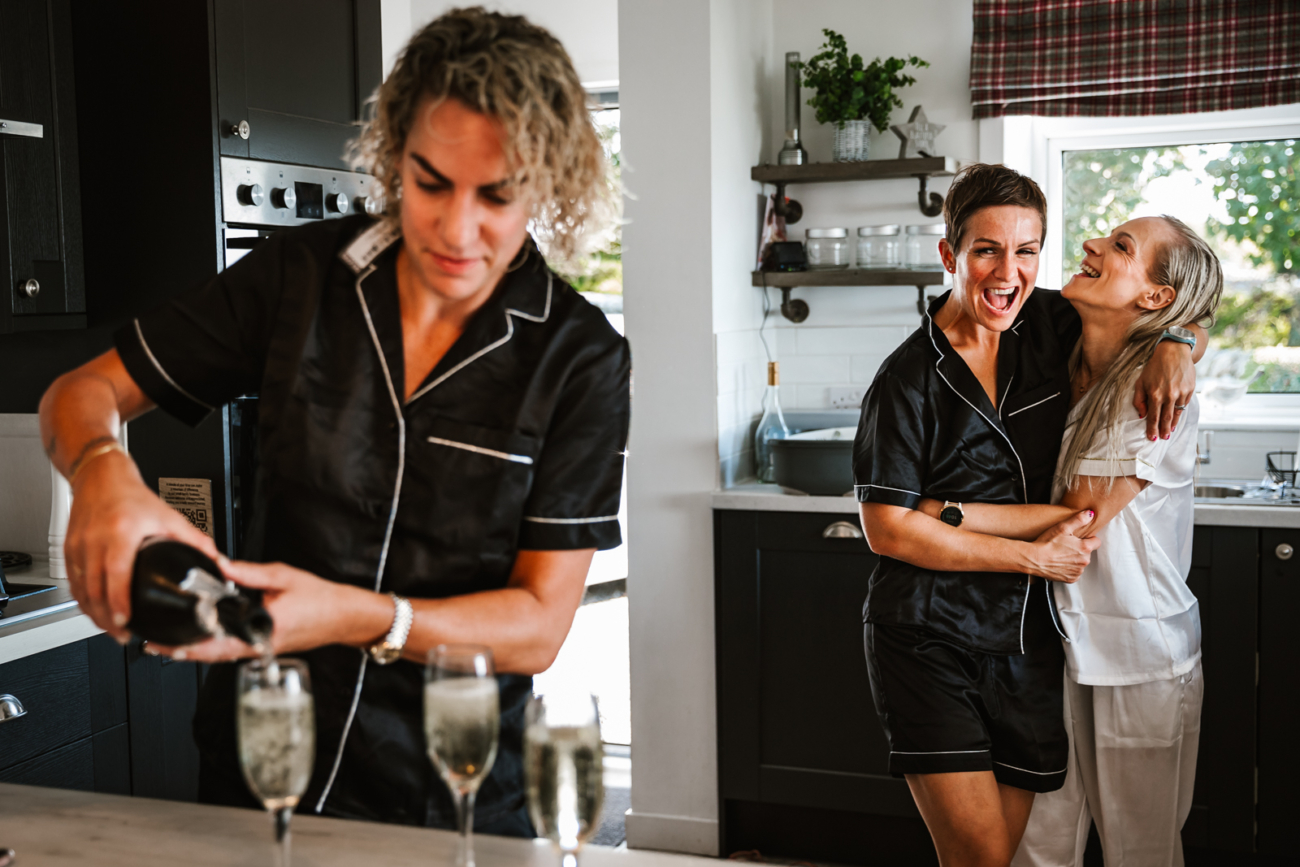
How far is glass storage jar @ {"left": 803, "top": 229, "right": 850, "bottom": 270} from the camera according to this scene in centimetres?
367

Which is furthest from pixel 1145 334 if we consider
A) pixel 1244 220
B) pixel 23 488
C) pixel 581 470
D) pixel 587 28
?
pixel 587 28

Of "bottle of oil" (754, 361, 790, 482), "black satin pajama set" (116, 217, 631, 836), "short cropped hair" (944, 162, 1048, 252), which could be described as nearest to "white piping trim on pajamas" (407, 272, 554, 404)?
"black satin pajama set" (116, 217, 631, 836)

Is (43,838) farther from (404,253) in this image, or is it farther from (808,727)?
(808,727)

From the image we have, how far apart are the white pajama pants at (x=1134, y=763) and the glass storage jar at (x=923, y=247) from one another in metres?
1.76

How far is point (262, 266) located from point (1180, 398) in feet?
4.83

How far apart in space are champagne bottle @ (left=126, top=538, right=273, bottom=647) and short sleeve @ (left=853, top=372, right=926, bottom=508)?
1277 mm

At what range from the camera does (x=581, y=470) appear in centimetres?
139

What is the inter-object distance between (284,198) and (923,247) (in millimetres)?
1950

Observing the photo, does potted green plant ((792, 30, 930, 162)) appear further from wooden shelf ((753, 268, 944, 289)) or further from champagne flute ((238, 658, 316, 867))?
champagne flute ((238, 658, 316, 867))

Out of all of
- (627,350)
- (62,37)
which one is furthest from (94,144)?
(627,350)

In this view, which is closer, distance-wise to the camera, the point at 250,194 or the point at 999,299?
the point at 999,299

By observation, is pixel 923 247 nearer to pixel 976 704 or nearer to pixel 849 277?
pixel 849 277

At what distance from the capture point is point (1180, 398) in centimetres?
200

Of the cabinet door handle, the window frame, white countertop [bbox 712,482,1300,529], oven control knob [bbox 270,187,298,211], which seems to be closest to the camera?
the cabinet door handle
